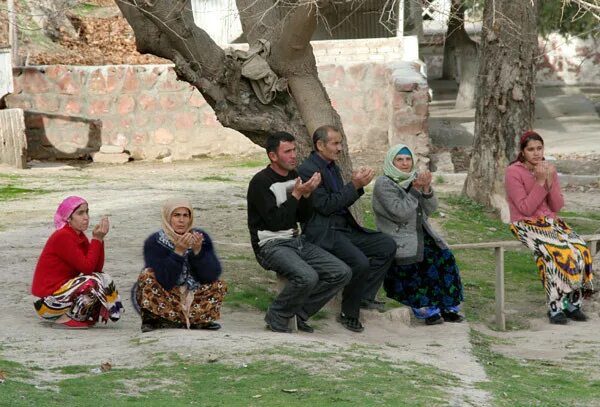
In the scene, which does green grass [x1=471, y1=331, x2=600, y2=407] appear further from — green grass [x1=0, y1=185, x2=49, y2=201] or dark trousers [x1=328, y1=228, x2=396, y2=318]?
green grass [x1=0, y1=185, x2=49, y2=201]

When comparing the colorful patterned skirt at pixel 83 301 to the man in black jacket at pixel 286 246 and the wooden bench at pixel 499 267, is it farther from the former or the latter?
the wooden bench at pixel 499 267

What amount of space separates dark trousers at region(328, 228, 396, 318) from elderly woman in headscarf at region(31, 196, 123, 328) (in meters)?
1.54

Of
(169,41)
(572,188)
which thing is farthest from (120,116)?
(169,41)

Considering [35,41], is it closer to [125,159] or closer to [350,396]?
[125,159]

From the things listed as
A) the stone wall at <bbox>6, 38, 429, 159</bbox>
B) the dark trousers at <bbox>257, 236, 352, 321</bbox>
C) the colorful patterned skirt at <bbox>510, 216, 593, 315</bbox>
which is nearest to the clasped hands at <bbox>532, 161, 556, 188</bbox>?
the colorful patterned skirt at <bbox>510, 216, 593, 315</bbox>

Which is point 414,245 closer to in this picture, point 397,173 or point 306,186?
point 397,173

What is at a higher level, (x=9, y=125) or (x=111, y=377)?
(x=9, y=125)

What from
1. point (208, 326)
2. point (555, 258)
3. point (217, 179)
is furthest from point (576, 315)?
point (217, 179)

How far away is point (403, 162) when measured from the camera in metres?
8.32

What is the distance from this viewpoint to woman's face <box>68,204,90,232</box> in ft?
25.4

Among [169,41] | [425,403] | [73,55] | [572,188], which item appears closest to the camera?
[425,403]

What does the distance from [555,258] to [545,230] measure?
0.74ft

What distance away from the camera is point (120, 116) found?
61.2ft

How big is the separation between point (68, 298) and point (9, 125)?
9897 mm
